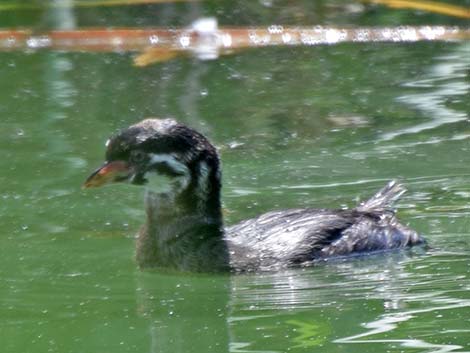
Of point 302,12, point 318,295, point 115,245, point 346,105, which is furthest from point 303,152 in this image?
point 302,12

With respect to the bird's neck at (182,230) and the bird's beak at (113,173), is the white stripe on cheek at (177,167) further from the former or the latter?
the bird's beak at (113,173)

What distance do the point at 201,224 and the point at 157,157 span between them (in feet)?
1.74

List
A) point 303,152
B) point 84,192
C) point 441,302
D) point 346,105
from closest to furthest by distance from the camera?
point 441,302
point 84,192
point 303,152
point 346,105

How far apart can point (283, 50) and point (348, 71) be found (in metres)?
1.25

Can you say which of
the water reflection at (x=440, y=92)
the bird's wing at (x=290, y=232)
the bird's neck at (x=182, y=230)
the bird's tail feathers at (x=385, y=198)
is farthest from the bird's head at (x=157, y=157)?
the water reflection at (x=440, y=92)

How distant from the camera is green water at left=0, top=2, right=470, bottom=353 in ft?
26.7

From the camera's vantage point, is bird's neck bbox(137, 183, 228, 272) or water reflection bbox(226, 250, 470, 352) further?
bird's neck bbox(137, 183, 228, 272)

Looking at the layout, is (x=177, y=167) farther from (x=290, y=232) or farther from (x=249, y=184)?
(x=249, y=184)

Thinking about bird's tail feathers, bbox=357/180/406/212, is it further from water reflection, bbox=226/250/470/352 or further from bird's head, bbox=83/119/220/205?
bird's head, bbox=83/119/220/205

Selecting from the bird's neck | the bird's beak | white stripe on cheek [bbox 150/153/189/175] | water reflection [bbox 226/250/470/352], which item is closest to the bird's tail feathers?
water reflection [bbox 226/250/470/352]

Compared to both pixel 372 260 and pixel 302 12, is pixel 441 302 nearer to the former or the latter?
pixel 372 260

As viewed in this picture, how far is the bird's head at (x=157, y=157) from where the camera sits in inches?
377

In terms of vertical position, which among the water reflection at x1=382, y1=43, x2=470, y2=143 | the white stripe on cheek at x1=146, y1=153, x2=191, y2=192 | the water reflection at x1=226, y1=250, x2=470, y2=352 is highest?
the white stripe on cheek at x1=146, y1=153, x2=191, y2=192

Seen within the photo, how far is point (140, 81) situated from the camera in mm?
14859
